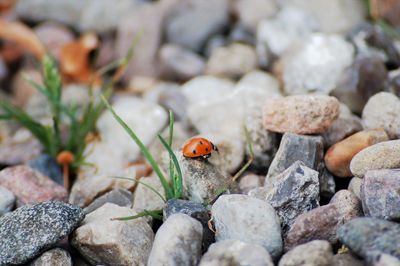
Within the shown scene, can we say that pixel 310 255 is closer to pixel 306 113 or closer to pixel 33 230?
pixel 306 113

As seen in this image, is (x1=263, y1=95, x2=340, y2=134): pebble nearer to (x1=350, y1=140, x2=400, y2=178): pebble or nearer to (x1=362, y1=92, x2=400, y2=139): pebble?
(x1=362, y1=92, x2=400, y2=139): pebble

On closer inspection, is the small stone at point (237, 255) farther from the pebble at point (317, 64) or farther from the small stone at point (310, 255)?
the pebble at point (317, 64)

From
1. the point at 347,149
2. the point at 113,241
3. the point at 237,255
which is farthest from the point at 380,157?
the point at 113,241

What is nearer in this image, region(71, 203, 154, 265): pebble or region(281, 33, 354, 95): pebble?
region(71, 203, 154, 265): pebble

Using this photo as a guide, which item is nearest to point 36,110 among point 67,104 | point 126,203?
point 67,104

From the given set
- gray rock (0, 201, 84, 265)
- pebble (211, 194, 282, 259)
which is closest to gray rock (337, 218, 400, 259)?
pebble (211, 194, 282, 259)

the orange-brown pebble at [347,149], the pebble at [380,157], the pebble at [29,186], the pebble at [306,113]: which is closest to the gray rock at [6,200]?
the pebble at [29,186]
